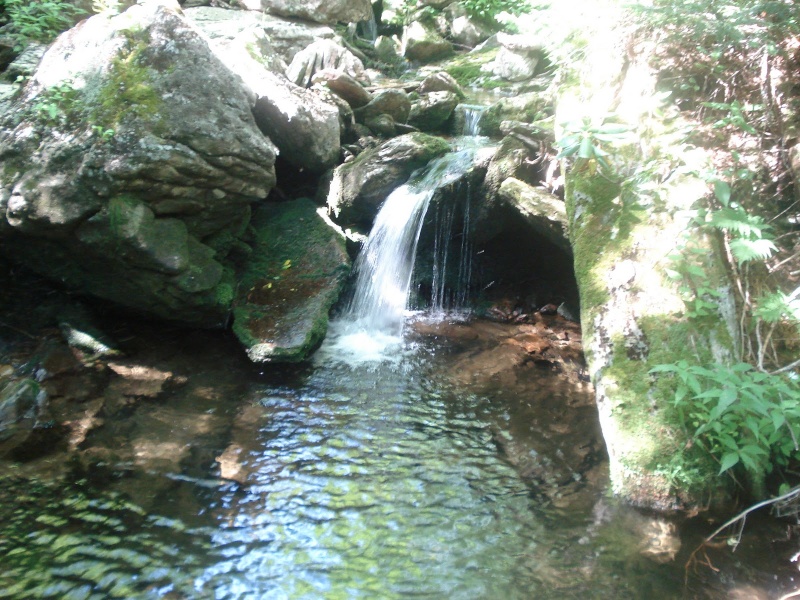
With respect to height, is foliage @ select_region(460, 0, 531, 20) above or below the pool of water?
above

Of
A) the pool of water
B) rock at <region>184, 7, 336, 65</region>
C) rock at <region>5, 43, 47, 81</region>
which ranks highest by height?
rock at <region>184, 7, 336, 65</region>

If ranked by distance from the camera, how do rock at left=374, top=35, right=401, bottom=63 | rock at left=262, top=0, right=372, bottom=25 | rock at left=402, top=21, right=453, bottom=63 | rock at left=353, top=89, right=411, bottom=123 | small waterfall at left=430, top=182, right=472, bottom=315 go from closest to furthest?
small waterfall at left=430, top=182, right=472, bottom=315 → rock at left=353, top=89, right=411, bottom=123 → rock at left=262, top=0, right=372, bottom=25 → rock at left=374, top=35, right=401, bottom=63 → rock at left=402, top=21, right=453, bottom=63

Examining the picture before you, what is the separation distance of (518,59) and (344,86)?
5.51 metres

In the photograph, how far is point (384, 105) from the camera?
7.85m

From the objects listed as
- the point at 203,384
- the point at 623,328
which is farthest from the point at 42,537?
the point at 623,328

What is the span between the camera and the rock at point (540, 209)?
5559mm

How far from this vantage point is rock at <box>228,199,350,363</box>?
5293mm

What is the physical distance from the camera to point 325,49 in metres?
8.09

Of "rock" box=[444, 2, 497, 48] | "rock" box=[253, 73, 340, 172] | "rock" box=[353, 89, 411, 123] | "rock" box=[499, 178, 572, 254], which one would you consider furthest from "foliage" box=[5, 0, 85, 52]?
"rock" box=[444, 2, 497, 48]

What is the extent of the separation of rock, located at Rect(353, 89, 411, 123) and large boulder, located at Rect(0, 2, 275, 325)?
9.41 feet

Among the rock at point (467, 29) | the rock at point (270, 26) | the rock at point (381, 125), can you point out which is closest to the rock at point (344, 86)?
the rock at point (381, 125)

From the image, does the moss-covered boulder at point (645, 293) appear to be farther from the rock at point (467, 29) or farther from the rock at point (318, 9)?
the rock at point (467, 29)

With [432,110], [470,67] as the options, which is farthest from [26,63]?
[470,67]

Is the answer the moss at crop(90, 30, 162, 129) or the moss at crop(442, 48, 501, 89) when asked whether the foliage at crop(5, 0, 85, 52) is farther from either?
the moss at crop(442, 48, 501, 89)
